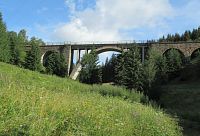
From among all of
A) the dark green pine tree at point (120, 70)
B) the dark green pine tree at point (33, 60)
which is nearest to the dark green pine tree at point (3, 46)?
the dark green pine tree at point (33, 60)

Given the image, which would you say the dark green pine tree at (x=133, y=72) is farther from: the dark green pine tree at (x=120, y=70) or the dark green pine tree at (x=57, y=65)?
the dark green pine tree at (x=57, y=65)

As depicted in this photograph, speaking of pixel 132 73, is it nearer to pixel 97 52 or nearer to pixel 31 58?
pixel 31 58

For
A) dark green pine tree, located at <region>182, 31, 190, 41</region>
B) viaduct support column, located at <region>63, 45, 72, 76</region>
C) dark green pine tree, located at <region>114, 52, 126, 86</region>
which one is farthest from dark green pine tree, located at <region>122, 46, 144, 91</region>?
dark green pine tree, located at <region>182, 31, 190, 41</region>

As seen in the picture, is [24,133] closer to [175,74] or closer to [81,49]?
[175,74]

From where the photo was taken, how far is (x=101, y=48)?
94.8 meters

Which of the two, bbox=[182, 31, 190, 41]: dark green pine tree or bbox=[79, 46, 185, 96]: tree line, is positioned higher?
bbox=[182, 31, 190, 41]: dark green pine tree

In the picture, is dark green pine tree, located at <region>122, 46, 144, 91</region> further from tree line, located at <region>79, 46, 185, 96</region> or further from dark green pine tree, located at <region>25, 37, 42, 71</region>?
dark green pine tree, located at <region>25, 37, 42, 71</region>

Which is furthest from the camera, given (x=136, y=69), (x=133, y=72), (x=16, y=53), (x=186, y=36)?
(x=186, y=36)

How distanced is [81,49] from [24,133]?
91986mm

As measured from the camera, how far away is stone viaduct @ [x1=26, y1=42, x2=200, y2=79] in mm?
88938

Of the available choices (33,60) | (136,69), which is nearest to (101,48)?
(33,60)

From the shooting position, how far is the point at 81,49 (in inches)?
3826

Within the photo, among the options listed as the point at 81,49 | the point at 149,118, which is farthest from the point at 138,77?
the point at 149,118

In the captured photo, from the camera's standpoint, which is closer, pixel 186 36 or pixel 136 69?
pixel 136 69
